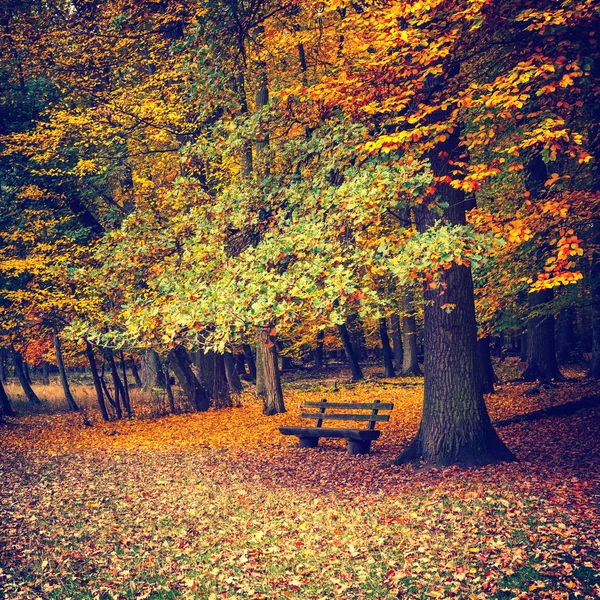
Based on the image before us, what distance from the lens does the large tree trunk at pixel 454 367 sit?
9453mm

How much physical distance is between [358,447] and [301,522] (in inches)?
166

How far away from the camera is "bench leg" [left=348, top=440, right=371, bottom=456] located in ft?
38.7

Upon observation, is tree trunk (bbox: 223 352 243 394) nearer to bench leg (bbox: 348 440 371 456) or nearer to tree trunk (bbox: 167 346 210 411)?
tree trunk (bbox: 167 346 210 411)

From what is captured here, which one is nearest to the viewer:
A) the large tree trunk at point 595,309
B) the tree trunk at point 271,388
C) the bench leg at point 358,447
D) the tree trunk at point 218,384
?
the bench leg at point 358,447

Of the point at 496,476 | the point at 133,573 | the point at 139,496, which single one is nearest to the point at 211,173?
the point at 139,496

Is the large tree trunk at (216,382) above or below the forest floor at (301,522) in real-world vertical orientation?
above

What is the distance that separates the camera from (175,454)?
1299cm

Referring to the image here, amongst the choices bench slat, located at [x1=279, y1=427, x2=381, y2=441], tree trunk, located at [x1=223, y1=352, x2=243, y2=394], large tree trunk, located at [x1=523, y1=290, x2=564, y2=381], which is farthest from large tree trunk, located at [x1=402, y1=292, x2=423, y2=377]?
bench slat, located at [x1=279, y1=427, x2=381, y2=441]

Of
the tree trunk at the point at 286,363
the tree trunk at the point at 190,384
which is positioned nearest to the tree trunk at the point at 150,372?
the tree trunk at the point at 190,384

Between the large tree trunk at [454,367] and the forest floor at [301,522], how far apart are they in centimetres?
36

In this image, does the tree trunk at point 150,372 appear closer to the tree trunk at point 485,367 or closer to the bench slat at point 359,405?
the tree trunk at point 485,367

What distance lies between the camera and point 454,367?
373 inches

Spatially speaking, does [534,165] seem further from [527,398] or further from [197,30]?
[197,30]

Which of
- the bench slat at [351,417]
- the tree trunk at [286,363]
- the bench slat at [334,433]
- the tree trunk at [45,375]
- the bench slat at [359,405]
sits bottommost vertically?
the tree trunk at [286,363]
